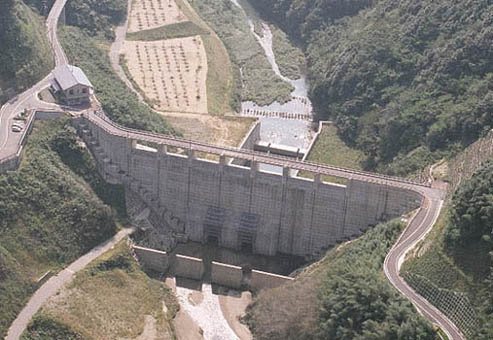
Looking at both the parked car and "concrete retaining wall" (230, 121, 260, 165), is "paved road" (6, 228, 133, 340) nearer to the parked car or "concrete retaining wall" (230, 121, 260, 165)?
the parked car

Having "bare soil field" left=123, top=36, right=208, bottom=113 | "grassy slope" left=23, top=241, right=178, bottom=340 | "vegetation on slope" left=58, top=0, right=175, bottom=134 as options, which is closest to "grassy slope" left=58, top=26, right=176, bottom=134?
"vegetation on slope" left=58, top=0, right=175, bottom=134

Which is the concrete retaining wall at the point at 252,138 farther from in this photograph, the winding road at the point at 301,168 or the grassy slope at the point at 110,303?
the grassy slope at the point at 110,303

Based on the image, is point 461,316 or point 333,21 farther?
point 333,21

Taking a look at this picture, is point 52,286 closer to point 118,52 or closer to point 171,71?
point 171,71

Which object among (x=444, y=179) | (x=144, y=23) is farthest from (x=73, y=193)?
(x=144, y=23)

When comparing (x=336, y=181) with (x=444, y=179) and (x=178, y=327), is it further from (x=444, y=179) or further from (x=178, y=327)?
(x=178, y=327)

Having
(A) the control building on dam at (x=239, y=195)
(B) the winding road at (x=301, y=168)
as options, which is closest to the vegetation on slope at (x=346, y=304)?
(B) the winding road at (x=301, y=168)
